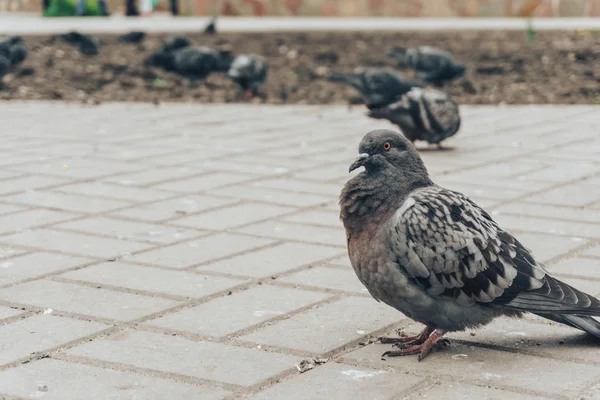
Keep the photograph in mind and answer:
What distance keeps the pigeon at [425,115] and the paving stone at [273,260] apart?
2.86 meters

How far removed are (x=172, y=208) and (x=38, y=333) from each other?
7.40 feet

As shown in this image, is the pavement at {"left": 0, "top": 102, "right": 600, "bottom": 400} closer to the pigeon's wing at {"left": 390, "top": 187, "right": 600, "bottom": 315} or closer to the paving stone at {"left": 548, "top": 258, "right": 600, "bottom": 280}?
the paving stone at {"left": 548, "top": 258, "right": 600, "bottom": 280}

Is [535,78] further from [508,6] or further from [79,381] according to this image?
[79,381]

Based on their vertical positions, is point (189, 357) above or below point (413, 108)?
below

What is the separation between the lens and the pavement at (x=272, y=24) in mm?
17281

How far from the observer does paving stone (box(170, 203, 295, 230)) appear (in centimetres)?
586

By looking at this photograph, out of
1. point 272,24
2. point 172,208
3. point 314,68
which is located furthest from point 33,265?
point 272,24

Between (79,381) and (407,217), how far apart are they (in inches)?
49.7

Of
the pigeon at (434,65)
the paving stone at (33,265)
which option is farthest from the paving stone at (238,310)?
the pigeon at (434,65)

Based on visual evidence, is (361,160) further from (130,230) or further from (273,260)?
(130,230)

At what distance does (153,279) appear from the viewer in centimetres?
480

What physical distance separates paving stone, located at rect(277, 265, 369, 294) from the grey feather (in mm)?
866

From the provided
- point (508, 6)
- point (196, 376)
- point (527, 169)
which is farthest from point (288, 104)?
point (508, 6)

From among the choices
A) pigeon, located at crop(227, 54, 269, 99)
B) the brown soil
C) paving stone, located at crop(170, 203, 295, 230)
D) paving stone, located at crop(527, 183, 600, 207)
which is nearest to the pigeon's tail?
paving stone, located at crop(170, 203, 295, 230)
